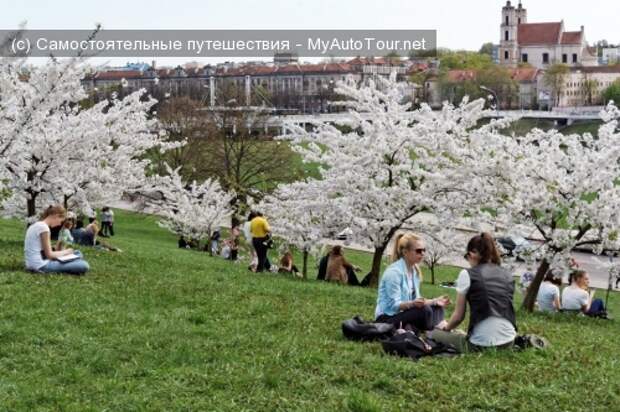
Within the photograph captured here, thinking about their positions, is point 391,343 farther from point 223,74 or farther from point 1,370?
point 223,74

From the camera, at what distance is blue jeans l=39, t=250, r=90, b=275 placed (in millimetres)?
12531

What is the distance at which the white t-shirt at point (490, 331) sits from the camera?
8680 millimetres

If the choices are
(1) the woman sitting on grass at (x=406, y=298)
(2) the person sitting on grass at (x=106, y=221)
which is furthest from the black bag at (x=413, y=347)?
(2) the person sitting on grass at (x=106, y=221)

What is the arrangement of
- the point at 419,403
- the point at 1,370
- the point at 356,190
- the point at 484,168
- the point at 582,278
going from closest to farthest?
the point at 419,403 → the point at 1,370 → the point at 582,278 → the point at 484,168 → the point at 356,190

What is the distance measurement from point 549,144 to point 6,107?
898 cm

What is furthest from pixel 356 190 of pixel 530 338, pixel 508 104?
pixel 508 104

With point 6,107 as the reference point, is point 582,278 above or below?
below

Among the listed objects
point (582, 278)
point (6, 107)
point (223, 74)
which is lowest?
point (582, 278)

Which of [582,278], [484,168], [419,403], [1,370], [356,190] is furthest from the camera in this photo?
[356,190]

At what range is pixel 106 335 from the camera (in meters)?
8.91

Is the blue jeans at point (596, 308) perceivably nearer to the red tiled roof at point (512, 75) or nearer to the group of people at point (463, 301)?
the group of people at point (463, 301)

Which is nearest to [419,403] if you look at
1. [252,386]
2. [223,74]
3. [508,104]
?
[252,386]

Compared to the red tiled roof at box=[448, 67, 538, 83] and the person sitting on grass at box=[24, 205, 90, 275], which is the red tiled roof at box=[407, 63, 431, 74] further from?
the person sitting on grass at box=[24, 205, 90, 275]

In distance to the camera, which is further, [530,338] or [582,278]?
[582,278]
